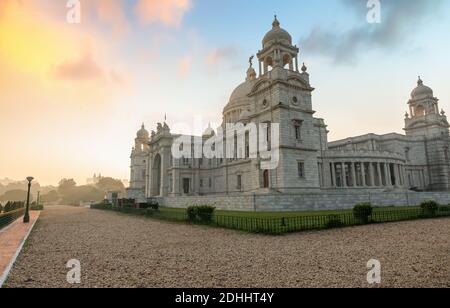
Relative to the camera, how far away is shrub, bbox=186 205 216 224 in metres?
18.6

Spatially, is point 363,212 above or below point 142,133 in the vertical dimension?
below

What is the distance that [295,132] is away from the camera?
103 ft

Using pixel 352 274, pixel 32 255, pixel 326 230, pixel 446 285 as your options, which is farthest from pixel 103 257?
pixel 326 230

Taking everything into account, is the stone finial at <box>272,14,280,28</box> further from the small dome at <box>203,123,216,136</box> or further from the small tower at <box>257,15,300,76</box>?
the small dome at <box>203,123,216,136</box>

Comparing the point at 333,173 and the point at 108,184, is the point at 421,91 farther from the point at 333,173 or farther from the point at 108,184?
→ the point at 108,184

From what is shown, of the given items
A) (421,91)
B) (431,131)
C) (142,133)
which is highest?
(421,91)

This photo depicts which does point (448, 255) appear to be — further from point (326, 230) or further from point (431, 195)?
point (431, 195)

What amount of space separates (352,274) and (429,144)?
59.9 metres

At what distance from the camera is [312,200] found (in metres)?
24.7

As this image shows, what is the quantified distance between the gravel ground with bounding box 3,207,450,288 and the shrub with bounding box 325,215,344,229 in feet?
5.91

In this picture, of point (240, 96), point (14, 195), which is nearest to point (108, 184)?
point (14, 195)

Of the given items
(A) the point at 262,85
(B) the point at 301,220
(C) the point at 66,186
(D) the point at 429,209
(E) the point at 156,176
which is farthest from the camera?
(C) the point at 66,186

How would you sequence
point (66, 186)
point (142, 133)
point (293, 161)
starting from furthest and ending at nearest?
point (66, 186) < point (142, 133) < point (293, 161)

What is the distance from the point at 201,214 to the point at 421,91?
199ft
